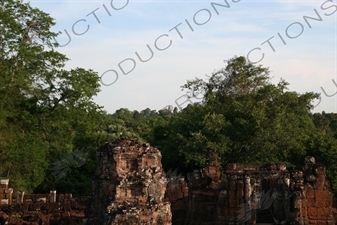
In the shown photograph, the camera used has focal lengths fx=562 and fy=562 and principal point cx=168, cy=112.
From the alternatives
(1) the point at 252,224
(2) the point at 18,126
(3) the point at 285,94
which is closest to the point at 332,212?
(1) the point at 252,224

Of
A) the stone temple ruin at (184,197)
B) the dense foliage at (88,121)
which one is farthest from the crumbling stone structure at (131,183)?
the dense foliage at (88,121)

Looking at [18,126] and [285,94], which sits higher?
[285,94]

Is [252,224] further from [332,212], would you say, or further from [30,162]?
[30,162]

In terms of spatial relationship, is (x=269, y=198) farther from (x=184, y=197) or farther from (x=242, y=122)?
(x=242, y=122)

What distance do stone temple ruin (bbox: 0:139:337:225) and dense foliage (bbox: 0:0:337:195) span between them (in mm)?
2571

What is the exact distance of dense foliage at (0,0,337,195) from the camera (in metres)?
22.5

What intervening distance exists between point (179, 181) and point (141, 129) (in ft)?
98.9

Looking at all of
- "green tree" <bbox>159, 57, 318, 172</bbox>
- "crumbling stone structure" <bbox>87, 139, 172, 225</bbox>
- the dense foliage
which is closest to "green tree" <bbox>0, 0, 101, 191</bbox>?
the dense foliage

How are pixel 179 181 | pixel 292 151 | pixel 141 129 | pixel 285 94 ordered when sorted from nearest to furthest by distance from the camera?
pixel 179 181 < pixel 292 151 < pixel 285 94 < pixel 141 129

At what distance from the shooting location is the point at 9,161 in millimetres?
23000

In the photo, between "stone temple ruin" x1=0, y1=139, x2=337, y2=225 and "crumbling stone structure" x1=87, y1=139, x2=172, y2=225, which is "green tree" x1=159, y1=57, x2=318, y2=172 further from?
"crumbling stone structure" x1=87, y1=139, x2=172, y2=225

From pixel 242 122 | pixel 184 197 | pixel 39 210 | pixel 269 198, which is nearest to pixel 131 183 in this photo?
pixel 269 198

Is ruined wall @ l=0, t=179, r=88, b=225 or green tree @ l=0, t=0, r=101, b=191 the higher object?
green tree @ l=0, t=0, r=101, b=191

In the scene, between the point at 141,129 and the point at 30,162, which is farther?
the point at 141,129
